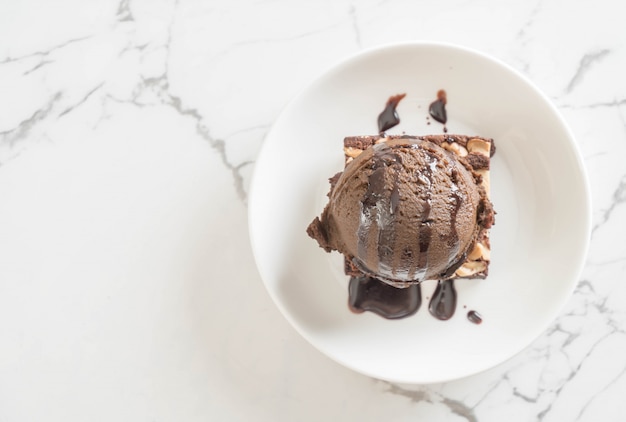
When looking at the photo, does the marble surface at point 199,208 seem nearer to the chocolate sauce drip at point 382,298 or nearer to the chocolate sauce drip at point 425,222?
the chocolate sauce drip at point 382,298

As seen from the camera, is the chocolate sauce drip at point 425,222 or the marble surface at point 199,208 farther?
the marble surface at point 199,208

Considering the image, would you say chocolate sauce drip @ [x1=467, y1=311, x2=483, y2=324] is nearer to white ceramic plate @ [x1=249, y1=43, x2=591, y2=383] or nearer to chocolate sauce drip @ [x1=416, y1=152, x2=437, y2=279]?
white ceramic plate @ [x1=249, y1=43, x2=591, y2=383]

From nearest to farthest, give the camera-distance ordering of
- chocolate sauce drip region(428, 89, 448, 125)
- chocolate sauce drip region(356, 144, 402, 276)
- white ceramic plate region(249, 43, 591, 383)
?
chocolate sauce drip region(356, 144, 402, 276)
white ceramic plate region(249, 43, 591, 383)
chocolate sauce drip region(428, 89, 448, 125)

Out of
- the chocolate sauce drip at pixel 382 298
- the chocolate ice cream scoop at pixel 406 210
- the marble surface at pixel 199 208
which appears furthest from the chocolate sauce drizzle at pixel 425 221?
the marble surface at pixel 199 208

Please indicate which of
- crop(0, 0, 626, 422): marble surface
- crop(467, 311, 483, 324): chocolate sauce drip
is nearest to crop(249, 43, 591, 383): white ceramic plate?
crop(467, 311, 483, 324): chocolate sauce drip

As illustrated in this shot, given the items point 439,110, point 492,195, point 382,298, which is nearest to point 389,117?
point 439,110

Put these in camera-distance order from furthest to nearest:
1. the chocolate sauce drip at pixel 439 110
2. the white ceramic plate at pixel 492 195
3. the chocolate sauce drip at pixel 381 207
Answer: the chocolate sauce drip at pixel 439 110
the white ceramic plate at pixel 492 195
the chocolate sauce drip at pixel 381 207

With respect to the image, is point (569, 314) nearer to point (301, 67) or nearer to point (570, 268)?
point (570, 268)
